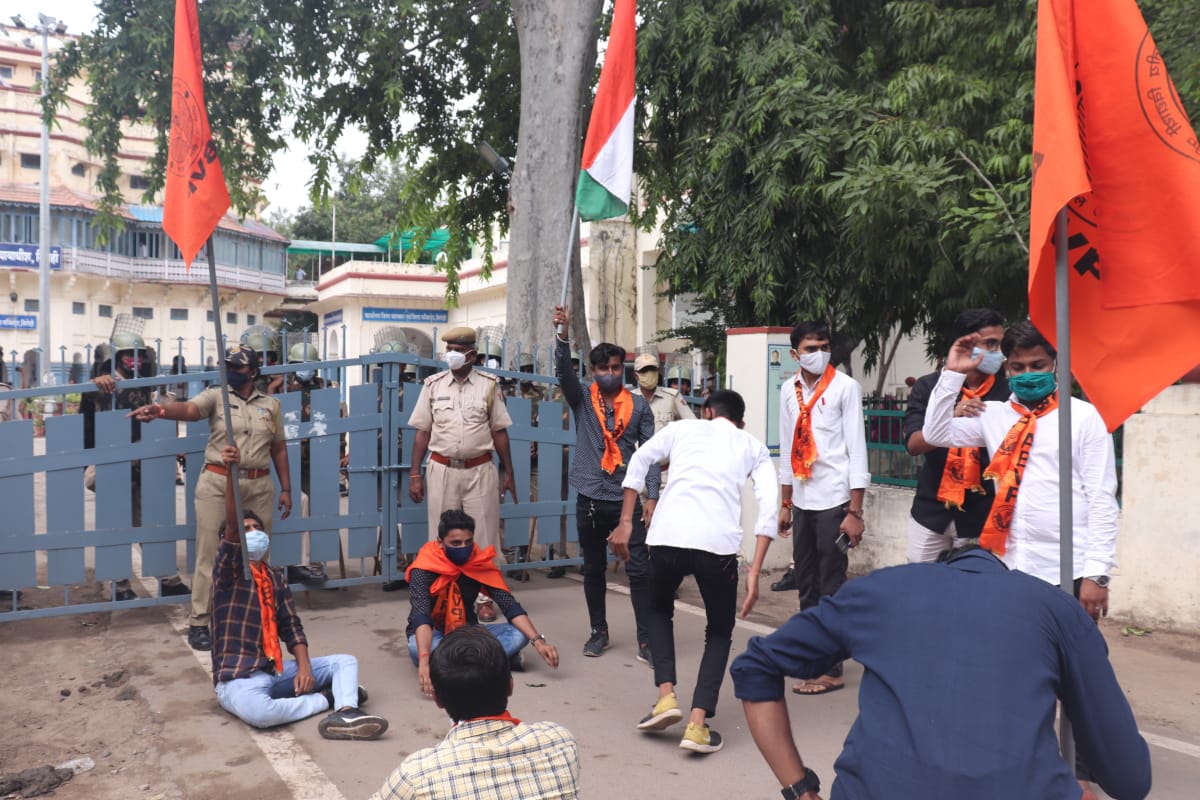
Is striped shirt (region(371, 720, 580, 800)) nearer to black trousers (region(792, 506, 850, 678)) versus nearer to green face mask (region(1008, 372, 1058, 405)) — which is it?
green face mask (region(1008, 372, 1058, 405))

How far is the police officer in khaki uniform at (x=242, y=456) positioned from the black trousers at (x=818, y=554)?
10.6 feet

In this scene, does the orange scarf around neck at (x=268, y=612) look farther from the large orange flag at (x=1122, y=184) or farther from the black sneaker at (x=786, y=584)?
the black sneaker at (x=786, y=584)

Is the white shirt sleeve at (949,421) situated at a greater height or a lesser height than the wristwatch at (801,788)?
greater

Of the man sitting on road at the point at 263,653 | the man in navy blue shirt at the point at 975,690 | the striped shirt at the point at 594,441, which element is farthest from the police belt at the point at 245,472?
the man in navy blue shirt at the point at 975,690

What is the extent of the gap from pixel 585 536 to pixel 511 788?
3.83m

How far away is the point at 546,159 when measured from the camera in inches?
424

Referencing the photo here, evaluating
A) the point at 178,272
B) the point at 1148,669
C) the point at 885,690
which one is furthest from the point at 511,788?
the point at 178,272

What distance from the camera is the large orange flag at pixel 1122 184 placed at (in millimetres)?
3016

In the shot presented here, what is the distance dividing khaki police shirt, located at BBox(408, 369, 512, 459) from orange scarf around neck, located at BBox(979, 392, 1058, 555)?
144 inches

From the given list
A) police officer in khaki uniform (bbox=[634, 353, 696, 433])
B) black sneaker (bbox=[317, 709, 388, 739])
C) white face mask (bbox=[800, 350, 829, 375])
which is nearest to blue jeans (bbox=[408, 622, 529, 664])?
black sneaker (bbox=[317, 709, 388, 739])

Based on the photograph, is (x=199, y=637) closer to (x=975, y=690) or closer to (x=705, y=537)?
(x=705, y=537)

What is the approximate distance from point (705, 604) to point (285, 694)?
2.01m

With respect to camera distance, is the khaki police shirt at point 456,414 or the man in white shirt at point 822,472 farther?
the khaki police shirt at point 456,414

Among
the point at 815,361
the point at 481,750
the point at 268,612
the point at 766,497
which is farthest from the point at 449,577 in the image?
the point at 481,750
